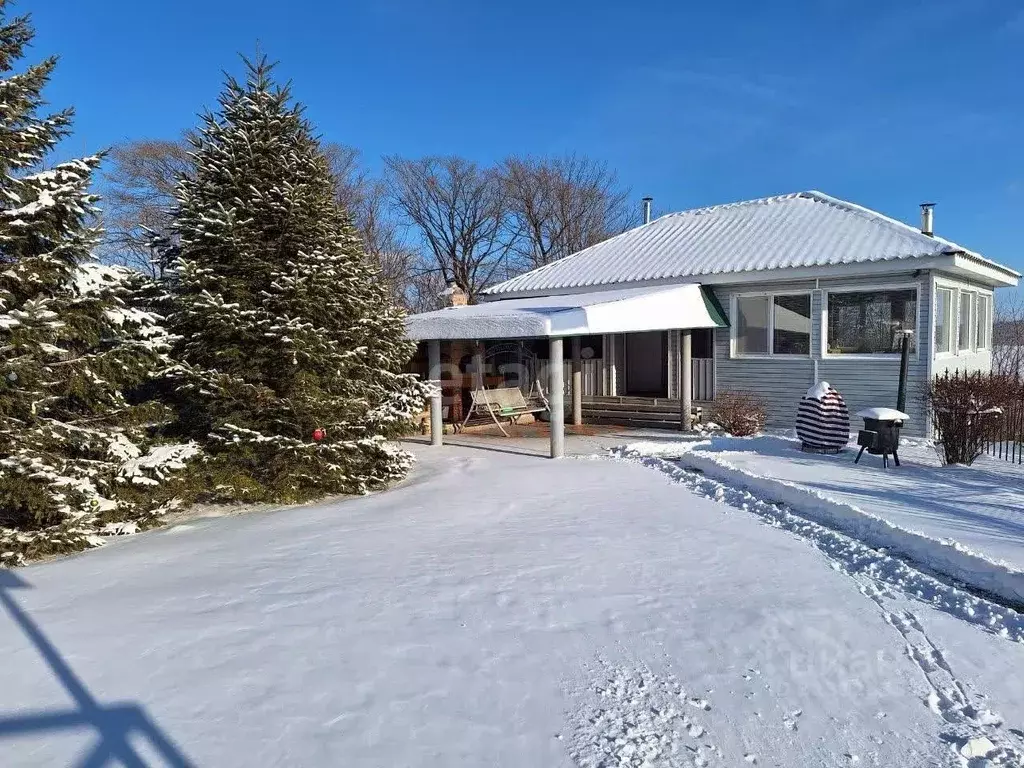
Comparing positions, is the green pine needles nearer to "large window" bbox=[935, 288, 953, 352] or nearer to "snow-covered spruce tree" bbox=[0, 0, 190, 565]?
"snow-covered spruce tree" bbox=[0, 0, 190, 565]

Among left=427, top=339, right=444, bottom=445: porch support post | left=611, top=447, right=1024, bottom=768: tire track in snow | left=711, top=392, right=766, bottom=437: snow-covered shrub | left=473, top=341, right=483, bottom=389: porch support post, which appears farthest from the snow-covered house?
left=611, top=447, right=1024, bottom=768: tire track in snow

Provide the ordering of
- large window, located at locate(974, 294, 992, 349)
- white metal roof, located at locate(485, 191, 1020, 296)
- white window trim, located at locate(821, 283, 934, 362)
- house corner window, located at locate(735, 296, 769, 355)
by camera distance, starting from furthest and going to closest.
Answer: large window, located at locate(974, 294, 992, 349) < house corner window, located at locate(735, 296, 769, 355) < white metal roof, located at locate(485, 191, 1020, 296) < white window trim, located at locate(821, 283, 934, 362)

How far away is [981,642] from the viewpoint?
13.1ft

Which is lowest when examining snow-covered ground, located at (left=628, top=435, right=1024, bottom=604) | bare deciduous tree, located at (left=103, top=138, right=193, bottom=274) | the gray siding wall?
snow-covered ground, located at (left=628, top=435, right=1024, bottom=604)

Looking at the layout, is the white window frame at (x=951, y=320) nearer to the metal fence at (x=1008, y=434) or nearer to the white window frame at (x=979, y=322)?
the metal fence at (x=1008, y=434)

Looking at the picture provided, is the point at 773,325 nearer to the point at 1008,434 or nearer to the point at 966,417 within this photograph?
the point at 1008,434

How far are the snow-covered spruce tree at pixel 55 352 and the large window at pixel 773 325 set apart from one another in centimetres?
1066

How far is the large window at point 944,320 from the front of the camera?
12.5m

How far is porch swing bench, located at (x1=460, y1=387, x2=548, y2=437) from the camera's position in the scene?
13.2 m

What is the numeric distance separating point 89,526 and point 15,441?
1.02 metres

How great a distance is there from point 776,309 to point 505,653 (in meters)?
11.2

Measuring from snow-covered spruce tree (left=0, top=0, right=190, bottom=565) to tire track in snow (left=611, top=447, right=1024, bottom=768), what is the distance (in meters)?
6.03

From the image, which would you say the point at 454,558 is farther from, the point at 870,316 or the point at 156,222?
the point at 156,222

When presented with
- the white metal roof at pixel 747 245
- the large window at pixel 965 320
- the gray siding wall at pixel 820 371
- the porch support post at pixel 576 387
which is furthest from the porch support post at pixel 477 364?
the large window at pixel 965 320
